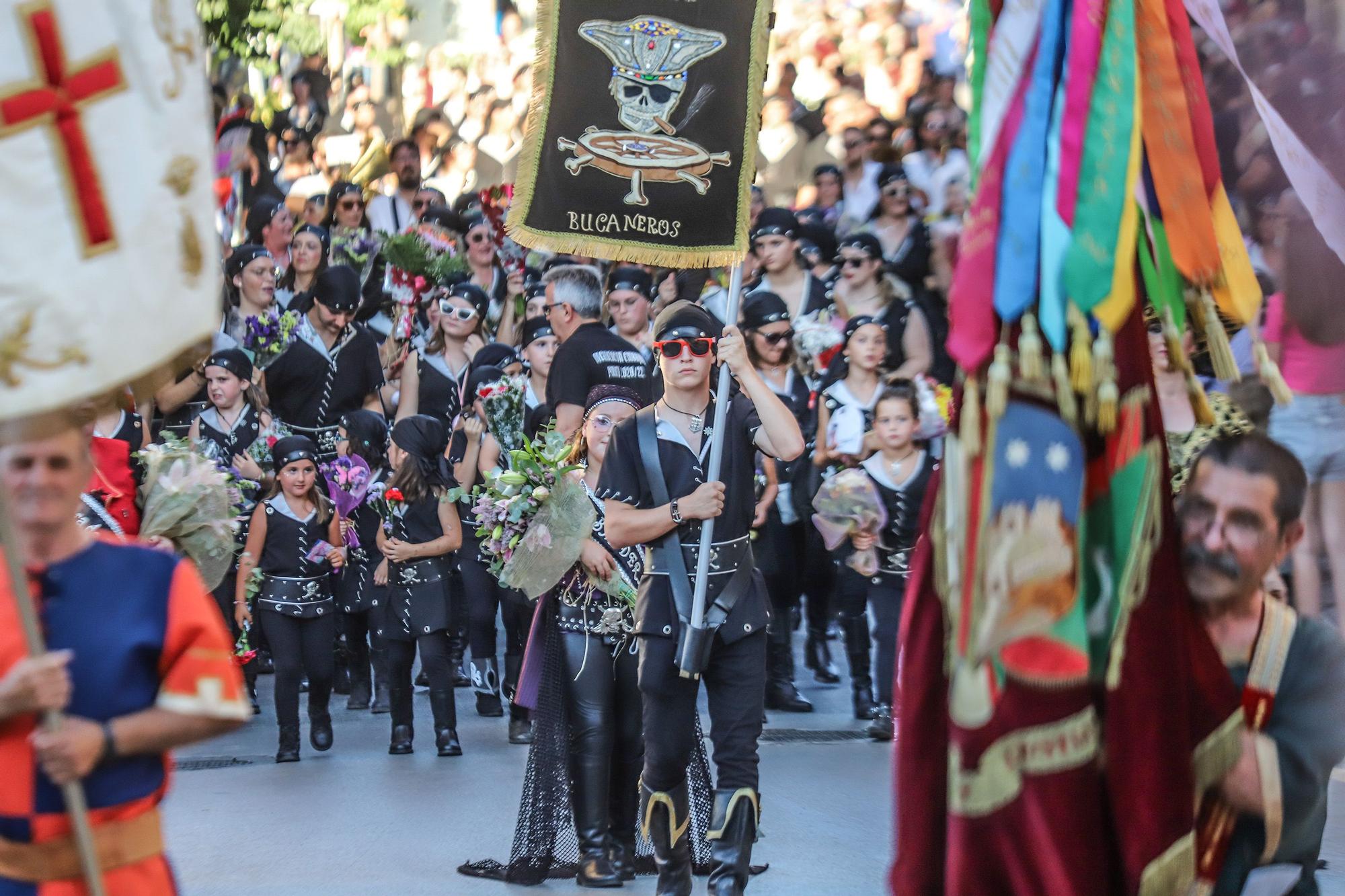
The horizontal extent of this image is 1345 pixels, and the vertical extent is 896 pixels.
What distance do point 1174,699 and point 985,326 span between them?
725 mm

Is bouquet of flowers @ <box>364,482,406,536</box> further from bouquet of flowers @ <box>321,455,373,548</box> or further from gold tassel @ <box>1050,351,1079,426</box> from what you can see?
gold tassel @ <box>1050,351,1079,426</box>

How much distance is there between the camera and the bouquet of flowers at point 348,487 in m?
10.5

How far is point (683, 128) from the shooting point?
6.37 metres

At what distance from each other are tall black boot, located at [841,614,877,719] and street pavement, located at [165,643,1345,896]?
16cm

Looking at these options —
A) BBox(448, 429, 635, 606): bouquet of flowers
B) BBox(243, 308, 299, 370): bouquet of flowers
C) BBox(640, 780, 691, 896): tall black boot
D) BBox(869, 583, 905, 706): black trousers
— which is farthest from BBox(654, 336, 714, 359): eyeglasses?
BBox(243, 308, 299, 370): bouquet of flowers

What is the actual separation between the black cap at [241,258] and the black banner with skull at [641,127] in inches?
265

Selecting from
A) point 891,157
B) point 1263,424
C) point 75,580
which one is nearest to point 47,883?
point 75,580

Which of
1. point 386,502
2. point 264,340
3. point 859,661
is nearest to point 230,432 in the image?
point 264,340

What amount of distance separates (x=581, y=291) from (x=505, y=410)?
0.81 m

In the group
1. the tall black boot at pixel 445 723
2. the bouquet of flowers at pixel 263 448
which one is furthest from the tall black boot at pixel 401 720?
the bouquet of flowers at pixel 263 448

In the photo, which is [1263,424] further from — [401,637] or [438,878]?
[401,637]

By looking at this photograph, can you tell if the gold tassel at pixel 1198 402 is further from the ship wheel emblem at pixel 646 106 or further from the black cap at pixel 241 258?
the black cap at pixel 241 258

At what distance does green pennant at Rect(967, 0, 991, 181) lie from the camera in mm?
3234

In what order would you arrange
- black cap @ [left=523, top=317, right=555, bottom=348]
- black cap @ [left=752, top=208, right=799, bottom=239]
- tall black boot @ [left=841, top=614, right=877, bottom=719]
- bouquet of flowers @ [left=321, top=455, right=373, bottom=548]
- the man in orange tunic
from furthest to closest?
black cap @ [left=752, top=208, right=799, bottom=239] < black cap @ [left=523, top=317, right=555, bottom=348] < bouquet of flowers @ [left=321, top=455, right=373, bottom=548] < tall black boot @ [left=841, top=614, right=877, bottom=719] < the man in orange tunic
